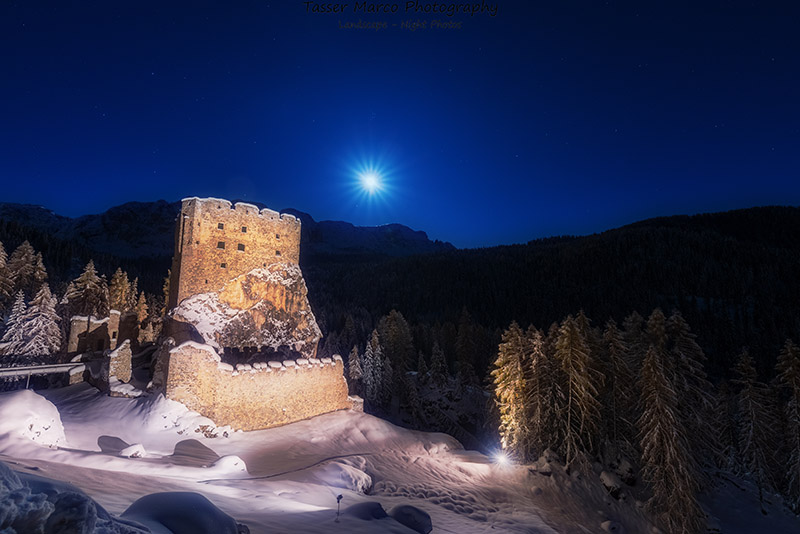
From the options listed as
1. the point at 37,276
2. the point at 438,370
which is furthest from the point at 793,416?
the point at 37,276

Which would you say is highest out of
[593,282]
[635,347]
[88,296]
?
[593,282]

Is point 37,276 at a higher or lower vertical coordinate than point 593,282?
lower

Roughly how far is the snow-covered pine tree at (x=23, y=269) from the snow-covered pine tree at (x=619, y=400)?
66.6m

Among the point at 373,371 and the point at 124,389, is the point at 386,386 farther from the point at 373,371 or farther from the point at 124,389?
the point at 124,389

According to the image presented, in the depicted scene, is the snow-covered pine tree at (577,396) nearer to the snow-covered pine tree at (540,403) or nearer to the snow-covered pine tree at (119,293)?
the snow-covered pine tree at (540,403)

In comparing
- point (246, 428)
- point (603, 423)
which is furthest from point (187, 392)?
point (603, 423)

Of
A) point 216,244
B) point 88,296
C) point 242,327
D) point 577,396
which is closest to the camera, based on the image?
point 242,327

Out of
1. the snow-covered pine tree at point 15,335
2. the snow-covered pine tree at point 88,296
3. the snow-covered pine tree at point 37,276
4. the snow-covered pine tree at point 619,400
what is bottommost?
the snow-covered pine tree at point 619,400

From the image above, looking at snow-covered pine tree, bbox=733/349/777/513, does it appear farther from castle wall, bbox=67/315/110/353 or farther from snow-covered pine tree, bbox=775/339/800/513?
castle wall, bbox=67/315/110/353

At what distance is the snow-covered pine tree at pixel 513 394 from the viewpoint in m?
25.3

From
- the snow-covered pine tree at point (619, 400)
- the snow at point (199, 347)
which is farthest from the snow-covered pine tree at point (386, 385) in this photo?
the snow at point (199, 347)

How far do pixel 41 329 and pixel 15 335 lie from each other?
204cm

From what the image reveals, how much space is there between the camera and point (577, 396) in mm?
24141

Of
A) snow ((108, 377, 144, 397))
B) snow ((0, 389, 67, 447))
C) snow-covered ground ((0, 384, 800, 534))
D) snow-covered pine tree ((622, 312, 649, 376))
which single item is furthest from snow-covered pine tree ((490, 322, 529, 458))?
snow ((0, 389, 67, 447))
